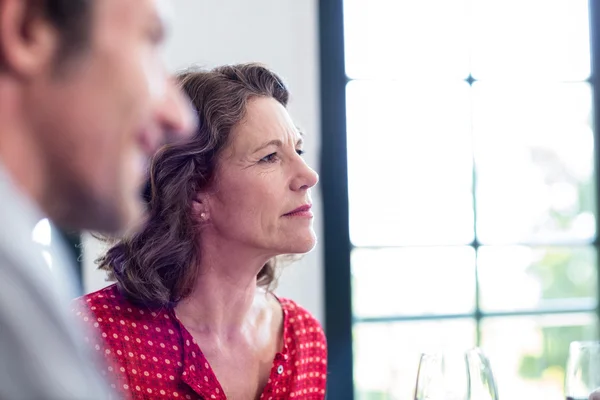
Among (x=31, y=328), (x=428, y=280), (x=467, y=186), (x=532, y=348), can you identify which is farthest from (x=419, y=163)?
(x=31, y=328)

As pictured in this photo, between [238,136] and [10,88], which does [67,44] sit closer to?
[10,88]

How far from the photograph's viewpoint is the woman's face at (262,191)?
5.46ft

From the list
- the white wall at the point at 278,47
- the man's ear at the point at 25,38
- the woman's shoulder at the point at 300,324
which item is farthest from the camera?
the white wall at the point at 278,47

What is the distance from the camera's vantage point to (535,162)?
10.4ft

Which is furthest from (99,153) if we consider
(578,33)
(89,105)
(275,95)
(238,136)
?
(578,33)

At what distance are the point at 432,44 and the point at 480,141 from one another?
41 cm

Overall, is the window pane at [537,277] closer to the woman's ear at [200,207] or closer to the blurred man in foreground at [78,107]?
the woman's ear at [200,207]

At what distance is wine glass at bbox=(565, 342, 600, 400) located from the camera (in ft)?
4.07

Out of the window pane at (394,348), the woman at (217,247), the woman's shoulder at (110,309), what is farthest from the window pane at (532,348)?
the woman's shoulder at (110,309)

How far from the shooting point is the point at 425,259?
3.08 metres

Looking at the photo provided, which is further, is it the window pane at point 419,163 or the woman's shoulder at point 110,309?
the window pane at point 419,163

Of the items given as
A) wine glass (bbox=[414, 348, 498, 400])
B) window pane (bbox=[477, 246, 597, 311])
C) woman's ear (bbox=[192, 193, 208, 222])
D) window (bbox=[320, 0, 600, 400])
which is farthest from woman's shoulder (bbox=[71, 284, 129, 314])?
window pane (bbox=[477, 246, 597, 311])

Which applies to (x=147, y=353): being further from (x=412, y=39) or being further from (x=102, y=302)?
(x=412, y=39)

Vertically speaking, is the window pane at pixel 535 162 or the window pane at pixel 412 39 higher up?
the window pane at pixel 412 39
